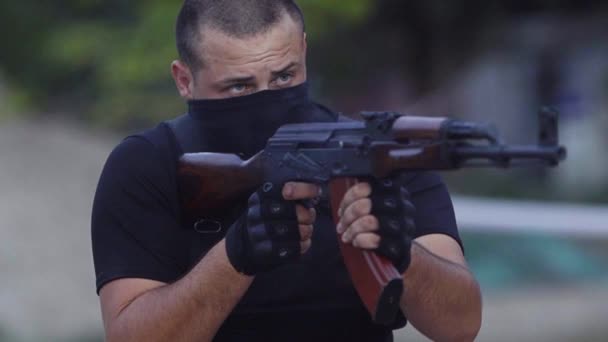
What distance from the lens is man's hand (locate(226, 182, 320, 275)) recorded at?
11.0 ft

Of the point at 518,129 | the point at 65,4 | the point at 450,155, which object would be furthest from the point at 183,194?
the point at 518,129

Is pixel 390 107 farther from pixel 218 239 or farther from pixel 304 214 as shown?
pixel 304 214

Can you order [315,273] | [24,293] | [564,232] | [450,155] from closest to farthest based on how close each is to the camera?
1. [450,155]
2. [315,273]
3. [564,232]
4. [24,293]

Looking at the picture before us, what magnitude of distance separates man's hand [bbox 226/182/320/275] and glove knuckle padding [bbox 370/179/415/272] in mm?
201

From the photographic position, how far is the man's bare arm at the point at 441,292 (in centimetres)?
348

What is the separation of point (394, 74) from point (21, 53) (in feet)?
14.0

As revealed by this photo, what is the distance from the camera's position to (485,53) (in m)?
17.4

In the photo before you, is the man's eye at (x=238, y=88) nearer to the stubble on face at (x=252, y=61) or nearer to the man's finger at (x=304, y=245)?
the stubble on face at (x=252, y=61)

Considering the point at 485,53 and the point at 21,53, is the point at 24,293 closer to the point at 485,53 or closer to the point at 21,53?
the point at 21,53

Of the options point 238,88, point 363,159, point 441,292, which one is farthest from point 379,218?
point 238,88

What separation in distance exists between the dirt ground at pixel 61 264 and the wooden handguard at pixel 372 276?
20.1 ft

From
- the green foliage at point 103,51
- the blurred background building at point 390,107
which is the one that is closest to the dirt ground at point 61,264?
the blurred background building at point 390,107

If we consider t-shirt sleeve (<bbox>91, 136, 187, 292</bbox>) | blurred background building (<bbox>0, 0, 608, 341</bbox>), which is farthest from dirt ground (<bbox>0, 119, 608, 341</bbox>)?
t-shirt sleeve (<bbox>91, 136, 187, 292</bbox>)

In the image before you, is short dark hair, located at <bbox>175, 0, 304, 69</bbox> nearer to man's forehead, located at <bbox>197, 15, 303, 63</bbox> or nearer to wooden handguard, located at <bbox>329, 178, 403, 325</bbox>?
man's forehead, located at <bbox>197, 15, 303, 63</bbox>
